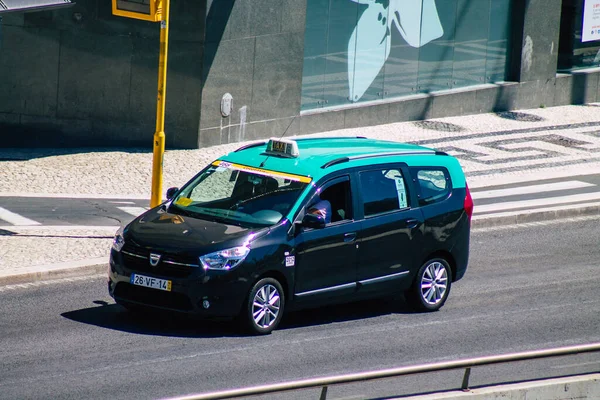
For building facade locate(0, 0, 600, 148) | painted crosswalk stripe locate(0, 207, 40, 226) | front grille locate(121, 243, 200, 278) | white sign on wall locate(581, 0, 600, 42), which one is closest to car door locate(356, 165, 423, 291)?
front grille locate(121, 243, 200, 278)

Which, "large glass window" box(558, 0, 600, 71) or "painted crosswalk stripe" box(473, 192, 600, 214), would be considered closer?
"painted crosswalk stripe" box(473, 192, 600, 214)

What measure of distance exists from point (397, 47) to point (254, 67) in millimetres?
4040

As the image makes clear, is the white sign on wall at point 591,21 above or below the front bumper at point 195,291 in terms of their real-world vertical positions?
above

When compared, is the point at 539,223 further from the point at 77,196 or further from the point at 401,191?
the point at 77,196

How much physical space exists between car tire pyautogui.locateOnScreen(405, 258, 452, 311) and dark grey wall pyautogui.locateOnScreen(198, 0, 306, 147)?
8549 mm

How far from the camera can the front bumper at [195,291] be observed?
1068 cm

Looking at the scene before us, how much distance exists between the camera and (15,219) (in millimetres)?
15586

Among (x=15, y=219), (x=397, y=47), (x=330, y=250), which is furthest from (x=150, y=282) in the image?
(x=397, y=47)

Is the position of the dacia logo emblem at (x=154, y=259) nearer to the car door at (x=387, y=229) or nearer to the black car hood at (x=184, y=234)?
the black car hood at (x=184, y=234)

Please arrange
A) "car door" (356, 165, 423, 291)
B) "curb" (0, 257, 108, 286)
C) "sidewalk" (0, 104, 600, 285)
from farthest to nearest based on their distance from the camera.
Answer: "sidewalk" (0, 104, 600, 285) → "curb" (0, 257, 108, 286) → "car door" (356, 165, 423, 291)

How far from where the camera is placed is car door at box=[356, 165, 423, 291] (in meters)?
11.8

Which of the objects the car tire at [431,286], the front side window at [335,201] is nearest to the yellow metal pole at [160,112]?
the front side window at [335,201]

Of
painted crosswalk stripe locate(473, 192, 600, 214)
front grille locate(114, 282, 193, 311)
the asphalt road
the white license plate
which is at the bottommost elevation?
the asphalt road

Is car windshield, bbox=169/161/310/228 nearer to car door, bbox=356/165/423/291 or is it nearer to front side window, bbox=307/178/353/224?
front side window, bbox=307/178/353/224
